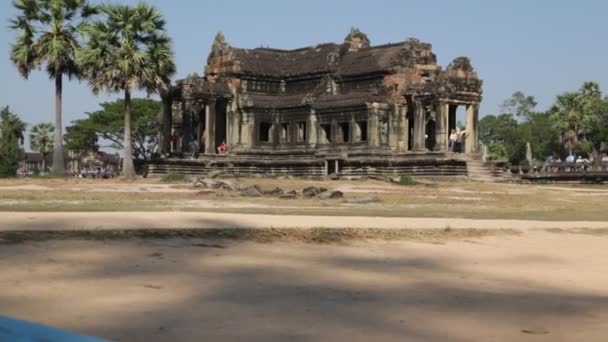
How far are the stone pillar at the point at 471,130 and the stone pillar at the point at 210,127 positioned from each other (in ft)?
49.8

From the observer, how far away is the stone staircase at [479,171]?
A: 47.6 m

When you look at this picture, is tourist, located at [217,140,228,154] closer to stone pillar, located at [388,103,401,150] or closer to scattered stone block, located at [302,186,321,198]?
stone pillar, located at [388,103,401,150]

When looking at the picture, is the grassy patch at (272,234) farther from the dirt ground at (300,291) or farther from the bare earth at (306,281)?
the dirt ground at (300,291)

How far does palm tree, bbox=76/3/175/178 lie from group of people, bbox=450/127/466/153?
15.9 metres

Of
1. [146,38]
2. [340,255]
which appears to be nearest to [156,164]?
[146,38]

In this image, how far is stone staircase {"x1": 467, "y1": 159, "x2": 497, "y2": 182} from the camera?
4762 cm

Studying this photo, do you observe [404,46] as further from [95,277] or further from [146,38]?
[95,277]

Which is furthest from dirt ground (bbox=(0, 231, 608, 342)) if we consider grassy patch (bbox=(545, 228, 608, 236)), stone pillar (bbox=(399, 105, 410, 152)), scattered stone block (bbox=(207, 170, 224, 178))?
stone pillar (bbox=(399, 105, 410, 152))

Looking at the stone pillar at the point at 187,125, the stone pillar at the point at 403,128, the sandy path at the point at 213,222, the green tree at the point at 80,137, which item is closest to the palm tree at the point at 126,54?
the stone pillar at the point at 187,125

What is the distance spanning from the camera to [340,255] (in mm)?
13305

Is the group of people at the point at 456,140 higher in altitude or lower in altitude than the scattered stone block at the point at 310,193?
higher

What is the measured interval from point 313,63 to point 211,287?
49519 mm

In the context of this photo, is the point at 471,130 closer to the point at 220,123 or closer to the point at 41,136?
the point at 220,123

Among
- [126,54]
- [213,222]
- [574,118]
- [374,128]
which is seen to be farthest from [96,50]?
[574,118]
